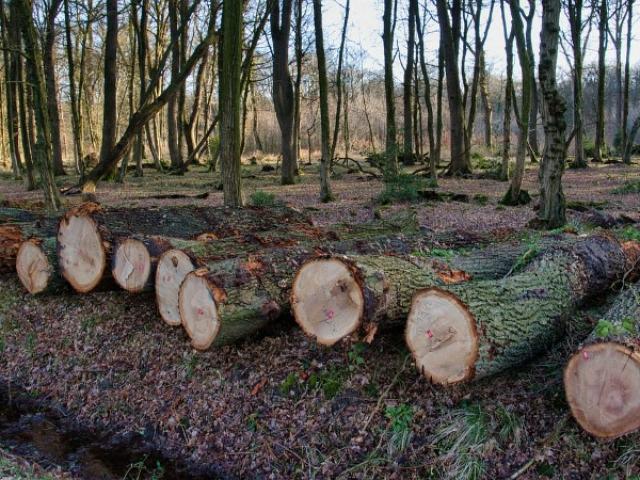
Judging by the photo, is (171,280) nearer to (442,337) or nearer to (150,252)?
(150,252)

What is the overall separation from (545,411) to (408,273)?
1.22m

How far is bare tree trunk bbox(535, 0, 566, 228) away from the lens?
714 centimetres

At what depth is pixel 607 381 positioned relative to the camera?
2.87 m

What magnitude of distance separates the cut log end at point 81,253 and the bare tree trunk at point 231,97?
2857mm

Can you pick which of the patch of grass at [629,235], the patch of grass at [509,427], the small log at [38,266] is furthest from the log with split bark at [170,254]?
the patch of grass at [509,427]

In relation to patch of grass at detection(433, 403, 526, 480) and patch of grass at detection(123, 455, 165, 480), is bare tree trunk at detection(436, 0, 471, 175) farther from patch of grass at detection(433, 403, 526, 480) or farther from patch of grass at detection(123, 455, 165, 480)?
patch of grass at detection(123, 455, 165, 480)

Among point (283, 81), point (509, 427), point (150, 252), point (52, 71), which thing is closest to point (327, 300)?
point (509, 427)

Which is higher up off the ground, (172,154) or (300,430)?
(172,154)

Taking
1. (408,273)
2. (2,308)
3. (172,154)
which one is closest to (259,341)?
(408,273)

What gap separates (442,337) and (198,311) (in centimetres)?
185

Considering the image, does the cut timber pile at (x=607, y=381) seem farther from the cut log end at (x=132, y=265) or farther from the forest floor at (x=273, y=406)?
the cut log end at (x=132, y=265)

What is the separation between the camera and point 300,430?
365cm

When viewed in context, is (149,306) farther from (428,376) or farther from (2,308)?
(428,376)

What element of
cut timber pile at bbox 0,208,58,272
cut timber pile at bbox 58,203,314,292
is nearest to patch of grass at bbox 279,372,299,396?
cut timber pile at bbox 58,203,314,292
